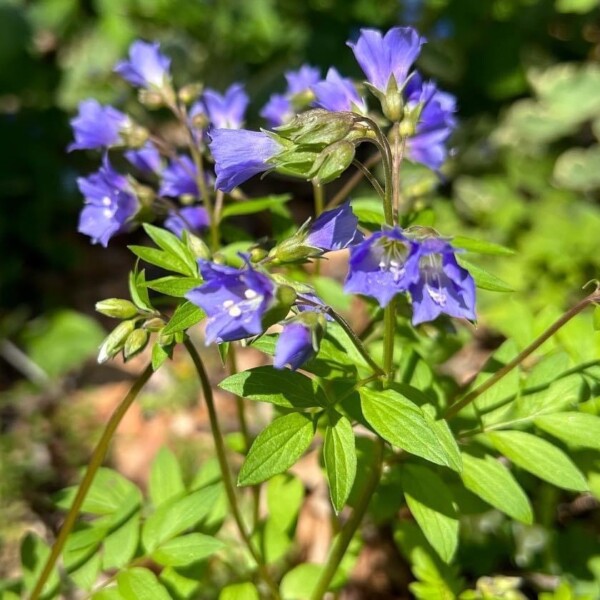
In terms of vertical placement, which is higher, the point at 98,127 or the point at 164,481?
the point at 98,127

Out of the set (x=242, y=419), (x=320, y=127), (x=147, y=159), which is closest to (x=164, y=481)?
Answer: (x=242, y=419)

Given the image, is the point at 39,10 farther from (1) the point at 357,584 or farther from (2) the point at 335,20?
(1) the point at 357,584

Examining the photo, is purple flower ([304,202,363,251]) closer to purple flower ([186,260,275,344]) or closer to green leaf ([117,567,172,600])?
purple flower ([186,260,275,344])

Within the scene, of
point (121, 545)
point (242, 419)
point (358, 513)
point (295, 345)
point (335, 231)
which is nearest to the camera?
point (295, 345)

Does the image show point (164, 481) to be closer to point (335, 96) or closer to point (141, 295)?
point (141, 295)

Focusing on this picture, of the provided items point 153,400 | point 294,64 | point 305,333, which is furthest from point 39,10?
point 305,333

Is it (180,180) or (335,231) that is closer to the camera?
(335,231)
